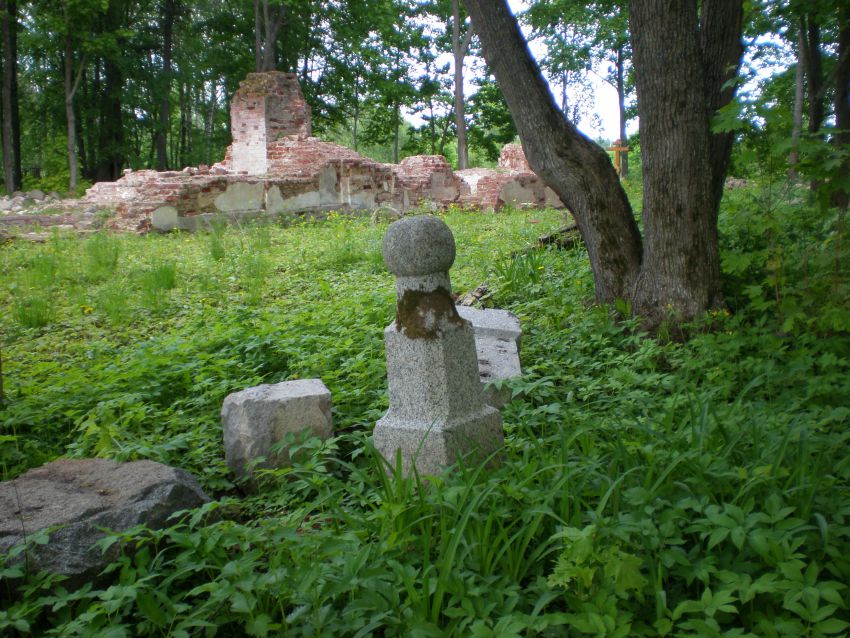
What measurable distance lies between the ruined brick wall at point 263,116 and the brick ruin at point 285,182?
0.09 feet

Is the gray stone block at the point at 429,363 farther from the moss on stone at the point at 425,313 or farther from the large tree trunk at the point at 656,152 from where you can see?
the large tree trunk at the point at 656,152

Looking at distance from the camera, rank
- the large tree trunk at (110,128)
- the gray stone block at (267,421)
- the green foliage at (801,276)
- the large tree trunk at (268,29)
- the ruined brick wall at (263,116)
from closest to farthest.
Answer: the gray stone block at (267,421)
the green foliage at (801,276)
the ruined brick wall at (263,116)
the large tree trunk at (268,29)
the large tree trunk at (110,128)

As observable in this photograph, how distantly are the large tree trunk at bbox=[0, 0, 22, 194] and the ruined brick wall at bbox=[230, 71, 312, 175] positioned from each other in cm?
825

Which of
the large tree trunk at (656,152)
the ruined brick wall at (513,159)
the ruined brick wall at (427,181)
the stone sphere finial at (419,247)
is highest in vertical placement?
the ruined brick wall at (513,159)

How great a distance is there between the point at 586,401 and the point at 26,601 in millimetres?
2650

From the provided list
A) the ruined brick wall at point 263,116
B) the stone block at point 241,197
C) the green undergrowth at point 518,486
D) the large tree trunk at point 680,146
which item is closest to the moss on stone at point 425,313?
the green undergrowth at point 518,486

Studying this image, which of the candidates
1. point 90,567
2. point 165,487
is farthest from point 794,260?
point 90,567

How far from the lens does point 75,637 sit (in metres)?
1.93

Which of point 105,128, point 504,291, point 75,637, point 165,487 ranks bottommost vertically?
point 75,637

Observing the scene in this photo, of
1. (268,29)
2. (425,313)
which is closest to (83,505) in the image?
(425,313)

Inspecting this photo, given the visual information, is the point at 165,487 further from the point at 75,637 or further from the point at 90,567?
the point at 75,637

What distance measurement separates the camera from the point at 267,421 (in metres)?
3.28

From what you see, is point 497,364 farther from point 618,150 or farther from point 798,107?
point 618,150

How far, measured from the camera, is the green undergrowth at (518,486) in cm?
195
